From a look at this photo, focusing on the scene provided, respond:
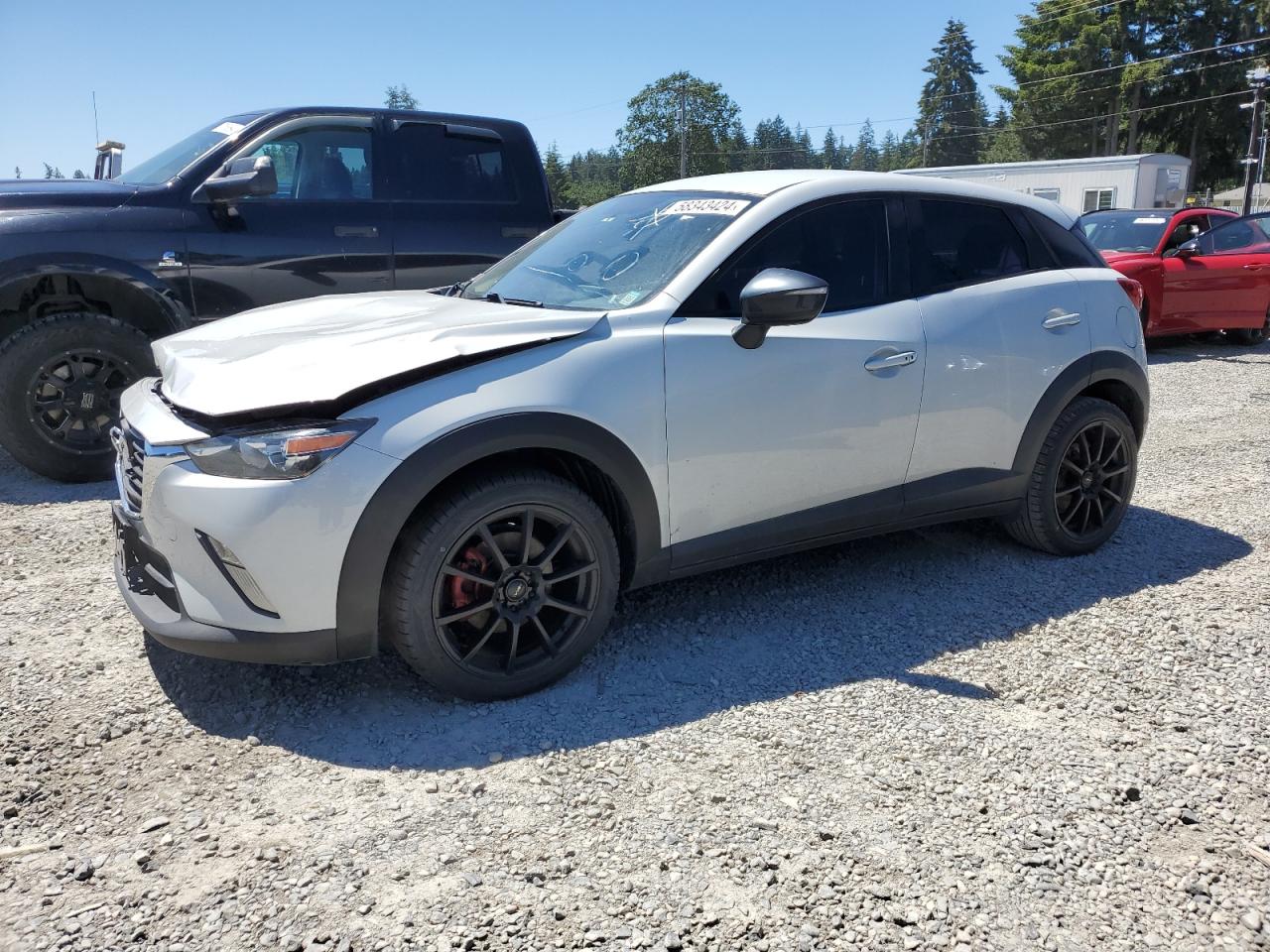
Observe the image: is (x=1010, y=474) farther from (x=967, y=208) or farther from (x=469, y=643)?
(x=469, y=643)

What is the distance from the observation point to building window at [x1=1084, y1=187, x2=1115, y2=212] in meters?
29.1

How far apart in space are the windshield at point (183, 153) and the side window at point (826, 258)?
3786 mm

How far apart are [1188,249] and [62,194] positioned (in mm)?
10772

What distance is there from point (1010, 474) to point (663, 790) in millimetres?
2300

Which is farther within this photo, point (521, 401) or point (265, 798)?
point (521, 401)

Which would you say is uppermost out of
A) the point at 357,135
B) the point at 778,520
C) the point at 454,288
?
the point at 357,135

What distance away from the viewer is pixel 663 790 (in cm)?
259

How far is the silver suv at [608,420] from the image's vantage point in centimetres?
268

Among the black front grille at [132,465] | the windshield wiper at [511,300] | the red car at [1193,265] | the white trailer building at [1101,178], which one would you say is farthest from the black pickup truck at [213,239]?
the white trailer building at [1101,178]

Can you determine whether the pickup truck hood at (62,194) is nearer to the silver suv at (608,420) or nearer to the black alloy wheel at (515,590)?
the silver suv at (608,420)

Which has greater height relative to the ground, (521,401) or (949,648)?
(521,401)

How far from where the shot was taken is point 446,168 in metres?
6.17

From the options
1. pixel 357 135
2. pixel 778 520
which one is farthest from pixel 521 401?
pixel 357 135

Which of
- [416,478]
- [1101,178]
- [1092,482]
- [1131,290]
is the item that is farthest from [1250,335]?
[1101,178]
